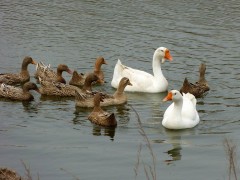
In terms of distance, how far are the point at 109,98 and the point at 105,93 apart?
1.01 feet

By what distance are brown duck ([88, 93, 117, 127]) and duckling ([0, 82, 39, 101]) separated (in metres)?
1.80

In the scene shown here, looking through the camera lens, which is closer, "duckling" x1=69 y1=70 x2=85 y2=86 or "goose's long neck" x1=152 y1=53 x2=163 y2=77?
"duckling" x1=69 y1=70 x2=85 y2=86

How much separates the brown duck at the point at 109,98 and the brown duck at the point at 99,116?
628 millimetres

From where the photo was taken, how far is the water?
11.6 m

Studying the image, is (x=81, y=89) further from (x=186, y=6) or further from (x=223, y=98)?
(x=186, y=6)

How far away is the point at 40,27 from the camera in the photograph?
20938 millimetres

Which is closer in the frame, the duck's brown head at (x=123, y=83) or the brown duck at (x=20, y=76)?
the duck's brown head at (x=123, y=83)

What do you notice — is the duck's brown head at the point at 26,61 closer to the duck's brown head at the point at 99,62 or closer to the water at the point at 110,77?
the water at the point at 110,77

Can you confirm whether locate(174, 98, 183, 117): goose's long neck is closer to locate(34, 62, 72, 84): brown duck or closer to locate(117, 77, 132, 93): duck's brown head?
locate(117, 77, 132, 93): duck's brown head

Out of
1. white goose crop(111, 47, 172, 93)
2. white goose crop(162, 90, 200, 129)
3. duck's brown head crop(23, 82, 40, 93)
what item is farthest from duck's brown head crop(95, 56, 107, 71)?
white goose crop(162, 90, 200, 129)

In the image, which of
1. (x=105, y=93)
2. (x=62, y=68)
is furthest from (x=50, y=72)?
(x=105, y=93)

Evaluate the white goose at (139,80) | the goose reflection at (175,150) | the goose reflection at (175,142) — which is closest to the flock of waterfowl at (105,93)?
the white goose at (139,80)

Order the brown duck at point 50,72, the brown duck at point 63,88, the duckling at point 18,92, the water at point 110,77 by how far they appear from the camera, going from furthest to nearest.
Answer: the brown duck at point 50,72, the brown duck at point 63,88, the duckling at point 18,92, the water at point 110,77

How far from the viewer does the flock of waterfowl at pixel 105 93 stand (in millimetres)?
13656
